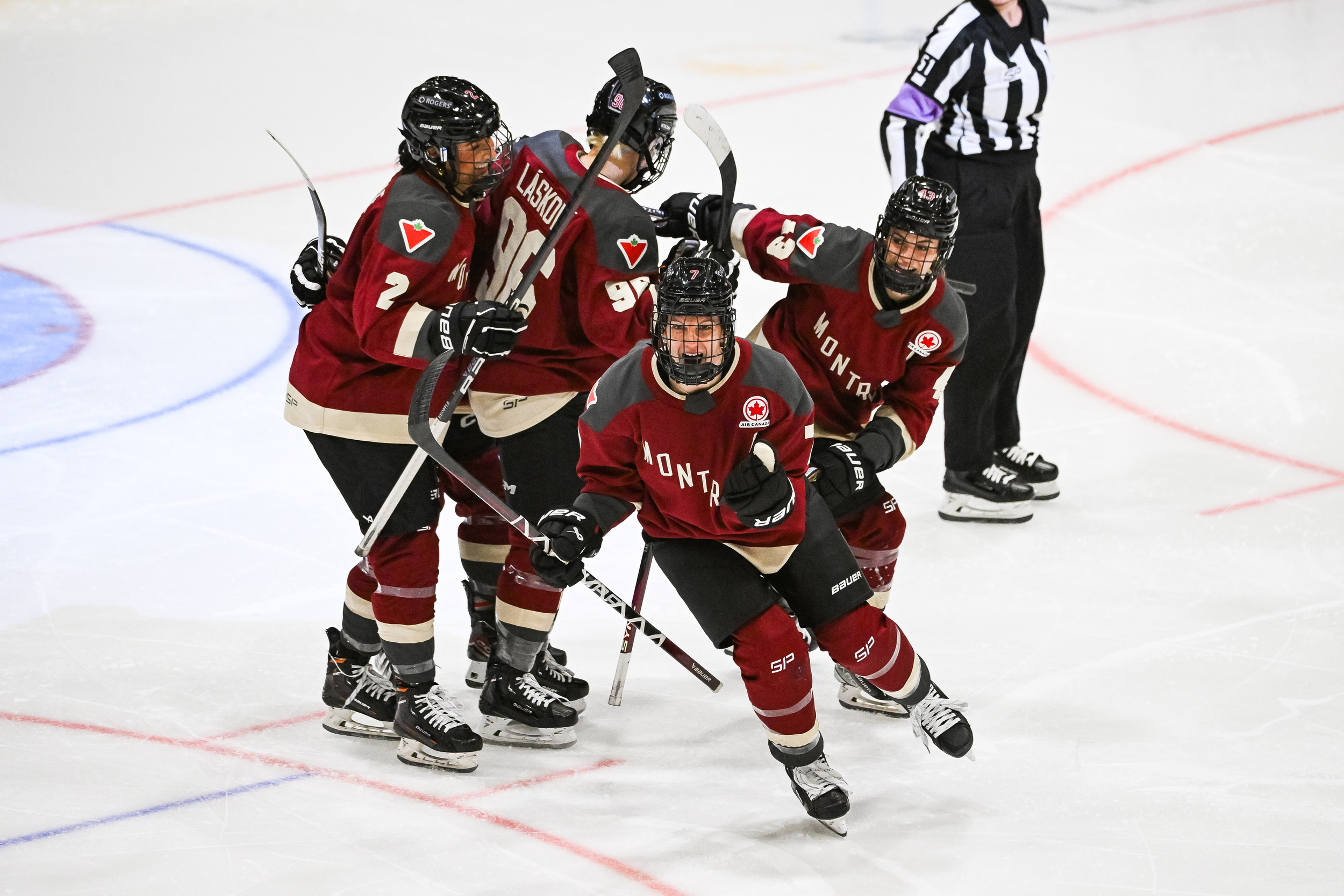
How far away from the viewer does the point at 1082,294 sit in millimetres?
5656

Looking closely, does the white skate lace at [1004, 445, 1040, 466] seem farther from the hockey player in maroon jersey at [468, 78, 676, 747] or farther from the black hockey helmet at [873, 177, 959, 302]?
the hockey player in maroon jersey at [468, 78, 676, 747]

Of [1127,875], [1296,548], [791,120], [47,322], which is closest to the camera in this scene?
[1127,875]

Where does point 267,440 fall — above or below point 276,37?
below

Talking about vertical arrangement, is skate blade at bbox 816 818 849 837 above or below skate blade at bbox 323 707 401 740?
above

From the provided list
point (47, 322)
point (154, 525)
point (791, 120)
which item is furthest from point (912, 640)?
point (791, 120)

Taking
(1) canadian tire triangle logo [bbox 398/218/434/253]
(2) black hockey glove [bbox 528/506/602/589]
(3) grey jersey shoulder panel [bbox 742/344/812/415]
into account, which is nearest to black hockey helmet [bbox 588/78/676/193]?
(1) canadian tire triangle logo [bbox 398/218/434/253]

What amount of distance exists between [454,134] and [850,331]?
0.91 m

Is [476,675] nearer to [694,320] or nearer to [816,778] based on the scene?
[816,778]

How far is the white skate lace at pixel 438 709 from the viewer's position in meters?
3.09

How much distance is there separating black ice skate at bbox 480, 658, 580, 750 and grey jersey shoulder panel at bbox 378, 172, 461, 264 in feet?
3.11

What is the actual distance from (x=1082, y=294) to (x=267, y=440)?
3031mm

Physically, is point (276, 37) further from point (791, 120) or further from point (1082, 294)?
point (1082, 294)

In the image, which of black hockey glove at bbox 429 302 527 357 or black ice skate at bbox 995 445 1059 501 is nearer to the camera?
Answer: black hockey glove at bbox 429 302 527 357

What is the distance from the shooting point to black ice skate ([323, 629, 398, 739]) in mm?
3238
